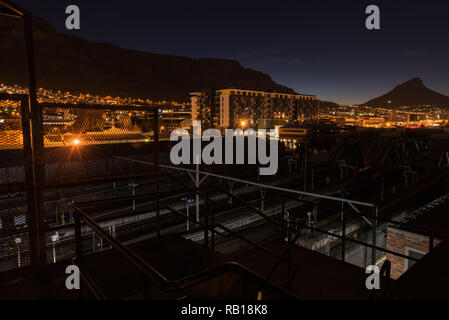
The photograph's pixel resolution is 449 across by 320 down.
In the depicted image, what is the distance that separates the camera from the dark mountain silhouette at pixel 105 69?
84.0m

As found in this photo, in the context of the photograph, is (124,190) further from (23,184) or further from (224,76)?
(224,76)

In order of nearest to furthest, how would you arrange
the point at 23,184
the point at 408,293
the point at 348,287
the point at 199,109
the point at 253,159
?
the point at 408,293, the point at 23,184, the point at 348,287, the point at 253,159, the point at 199,109

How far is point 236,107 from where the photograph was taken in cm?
9094

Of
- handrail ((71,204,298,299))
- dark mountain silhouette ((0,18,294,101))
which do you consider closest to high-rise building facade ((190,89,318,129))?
dark mountain silhouette ((0,18,294,101))

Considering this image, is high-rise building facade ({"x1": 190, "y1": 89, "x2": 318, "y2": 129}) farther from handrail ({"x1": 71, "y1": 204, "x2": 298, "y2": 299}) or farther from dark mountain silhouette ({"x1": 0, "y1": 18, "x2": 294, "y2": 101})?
handrail ({"x1": 71, "y1": 204, "x2": 298, "y2": 299})

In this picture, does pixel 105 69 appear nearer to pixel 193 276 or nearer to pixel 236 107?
pixel 236 107

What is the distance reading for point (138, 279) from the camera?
305cm

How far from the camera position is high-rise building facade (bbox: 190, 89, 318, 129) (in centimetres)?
8988

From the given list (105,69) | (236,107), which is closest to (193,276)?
(236,107)

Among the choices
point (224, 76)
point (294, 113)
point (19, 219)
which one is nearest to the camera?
point (19, 219)

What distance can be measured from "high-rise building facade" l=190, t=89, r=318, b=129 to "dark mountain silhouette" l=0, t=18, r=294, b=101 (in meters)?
9.50

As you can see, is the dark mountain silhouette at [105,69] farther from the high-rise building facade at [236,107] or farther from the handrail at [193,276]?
the handrail at [193,276]
